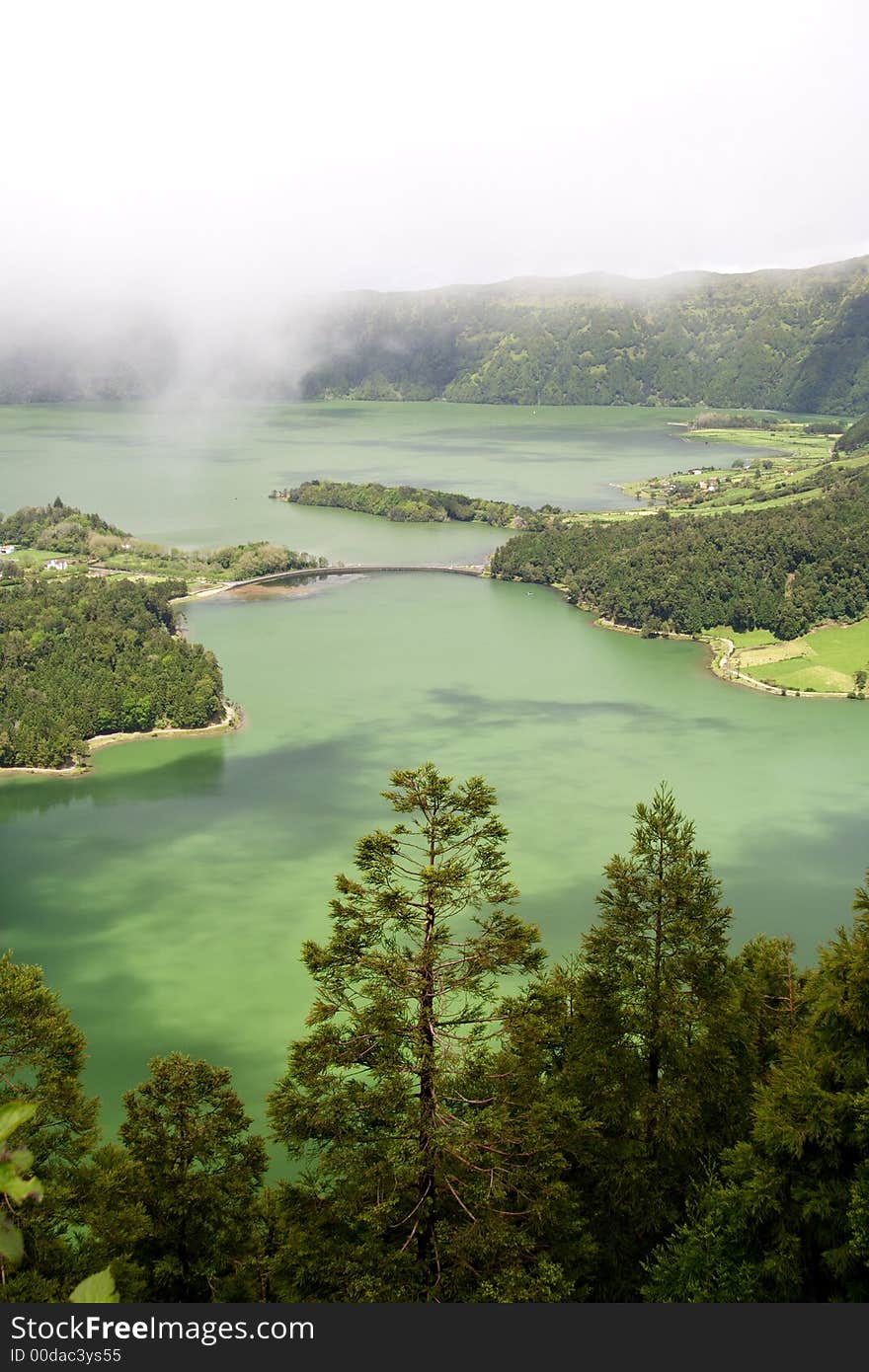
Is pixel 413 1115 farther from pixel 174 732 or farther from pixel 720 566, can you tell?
pixel 720 566

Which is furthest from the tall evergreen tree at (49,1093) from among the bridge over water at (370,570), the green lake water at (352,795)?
the bridge over water at (370,570)

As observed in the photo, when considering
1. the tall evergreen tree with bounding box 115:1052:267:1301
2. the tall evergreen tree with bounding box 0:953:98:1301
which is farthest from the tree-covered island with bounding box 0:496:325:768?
the tall evergreen tree with bounding box 0:953:98:1301

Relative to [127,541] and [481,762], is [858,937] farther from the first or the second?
[127,541]

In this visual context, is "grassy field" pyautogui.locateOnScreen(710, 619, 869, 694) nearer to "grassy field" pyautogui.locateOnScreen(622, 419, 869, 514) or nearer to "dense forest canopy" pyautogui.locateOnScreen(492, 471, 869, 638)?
"dense forest canopy" pyautogui.locateOnScreen(492, 471, 869, 638)

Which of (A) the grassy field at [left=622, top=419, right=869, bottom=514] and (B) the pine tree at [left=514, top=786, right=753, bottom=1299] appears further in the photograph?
(A) the grassy field at [left=622, top=419, right=869, bottom=514]

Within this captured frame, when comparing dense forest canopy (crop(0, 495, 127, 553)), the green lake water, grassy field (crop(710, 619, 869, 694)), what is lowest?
the green lake water

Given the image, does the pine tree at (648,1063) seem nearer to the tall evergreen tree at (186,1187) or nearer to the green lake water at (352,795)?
the tall evergreen tree at (186,1187)
